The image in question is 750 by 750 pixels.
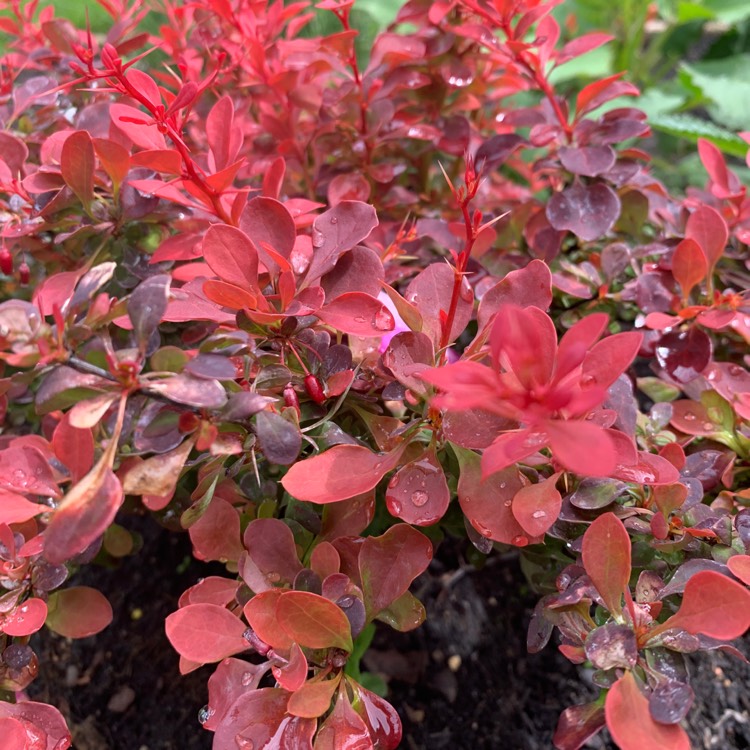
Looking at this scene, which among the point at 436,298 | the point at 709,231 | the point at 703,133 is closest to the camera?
the point at 436,298

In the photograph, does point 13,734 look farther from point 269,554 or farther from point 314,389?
point 314,389

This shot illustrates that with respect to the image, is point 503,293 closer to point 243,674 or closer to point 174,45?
point 243,674

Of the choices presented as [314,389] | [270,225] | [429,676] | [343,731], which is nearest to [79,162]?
[270,225]

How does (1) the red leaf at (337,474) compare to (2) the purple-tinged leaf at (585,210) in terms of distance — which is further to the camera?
(2) the purple-tinged leaf at (585,210)

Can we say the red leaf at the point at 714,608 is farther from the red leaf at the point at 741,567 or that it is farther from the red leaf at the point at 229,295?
the red leaf at the point at 229,295

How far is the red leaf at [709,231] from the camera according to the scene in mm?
657

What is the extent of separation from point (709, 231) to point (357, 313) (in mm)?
394

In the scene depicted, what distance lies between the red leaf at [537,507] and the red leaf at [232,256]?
248mm

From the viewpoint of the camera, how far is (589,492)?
0.51 meters

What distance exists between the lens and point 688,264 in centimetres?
64

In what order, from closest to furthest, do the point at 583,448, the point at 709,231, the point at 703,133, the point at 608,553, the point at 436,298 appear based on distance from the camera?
the point at 583,448, the point at 608,553, the point at 436,298, the point at 709,231, the point at 703,133

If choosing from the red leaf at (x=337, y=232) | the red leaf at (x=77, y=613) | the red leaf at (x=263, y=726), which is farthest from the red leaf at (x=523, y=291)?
the red leaf at (x=77, y=613)

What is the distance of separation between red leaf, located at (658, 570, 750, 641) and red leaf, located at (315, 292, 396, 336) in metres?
0.28

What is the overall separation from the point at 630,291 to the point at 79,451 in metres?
0.56
